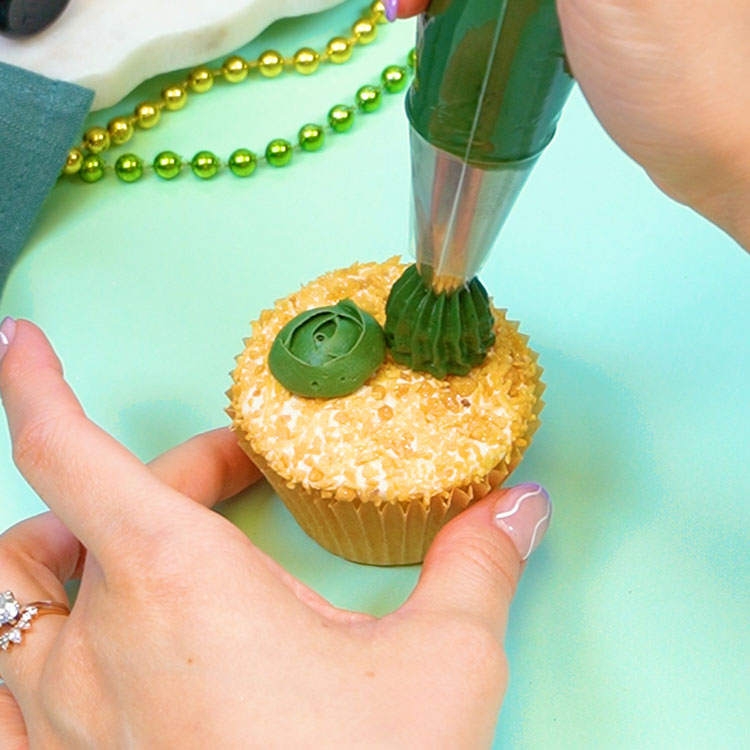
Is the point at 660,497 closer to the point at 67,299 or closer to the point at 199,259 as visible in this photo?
the point at 199,259

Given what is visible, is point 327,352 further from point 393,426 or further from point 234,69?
point 234,69

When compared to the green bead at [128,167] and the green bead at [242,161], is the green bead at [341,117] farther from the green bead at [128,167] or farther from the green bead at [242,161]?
the green bead at [128,167]

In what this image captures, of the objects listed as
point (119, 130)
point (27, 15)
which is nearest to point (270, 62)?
point (119, 130)

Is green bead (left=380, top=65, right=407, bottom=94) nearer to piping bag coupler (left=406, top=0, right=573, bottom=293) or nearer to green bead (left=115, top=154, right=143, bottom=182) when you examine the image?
green bead (left=115, top=154, right=143, bottom=182)

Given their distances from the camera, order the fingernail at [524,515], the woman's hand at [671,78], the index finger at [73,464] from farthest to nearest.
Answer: the fingernail at [524,515] < the index finger at [73,464] < the woman's hand at [671,78]

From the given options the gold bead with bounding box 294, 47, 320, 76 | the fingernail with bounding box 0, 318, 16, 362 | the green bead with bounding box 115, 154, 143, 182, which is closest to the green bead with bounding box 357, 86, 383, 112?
the gold bead with bounding box 294, 47, 320, 76

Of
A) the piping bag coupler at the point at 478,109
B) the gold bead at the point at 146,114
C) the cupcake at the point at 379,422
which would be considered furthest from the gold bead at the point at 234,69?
the piping bag coupler at the point at 478,109

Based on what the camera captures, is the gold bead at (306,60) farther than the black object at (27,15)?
Yes

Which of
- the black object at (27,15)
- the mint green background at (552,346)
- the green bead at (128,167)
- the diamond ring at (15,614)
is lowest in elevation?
the mint green background at (552,346)

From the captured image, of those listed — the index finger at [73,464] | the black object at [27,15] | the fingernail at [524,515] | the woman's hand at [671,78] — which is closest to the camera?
the woman's hand at [671,78]
